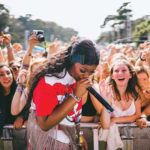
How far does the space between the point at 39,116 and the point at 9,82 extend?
1.80m

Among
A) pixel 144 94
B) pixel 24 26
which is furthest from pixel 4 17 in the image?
pixel 144 94

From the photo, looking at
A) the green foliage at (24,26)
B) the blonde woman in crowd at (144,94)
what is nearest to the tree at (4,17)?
the green foliage at (24,26)

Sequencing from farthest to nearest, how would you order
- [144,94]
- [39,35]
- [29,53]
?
1. [144,94]
2. [29,53]
3. [39,35]

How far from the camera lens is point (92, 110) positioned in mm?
3840

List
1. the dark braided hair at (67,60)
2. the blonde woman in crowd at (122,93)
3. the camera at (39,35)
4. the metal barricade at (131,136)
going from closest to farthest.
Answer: the dark braided hair at (67,60), the metal barricade at (131,136), the camera at (39,35), the blonde woman in crowd at (122,93)

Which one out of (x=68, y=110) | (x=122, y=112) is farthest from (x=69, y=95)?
(x=122, y=112)

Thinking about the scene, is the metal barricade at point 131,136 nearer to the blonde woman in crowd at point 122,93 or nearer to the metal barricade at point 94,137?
the metal barricade at point 94,137

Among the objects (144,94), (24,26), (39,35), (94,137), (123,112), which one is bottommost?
(94,137)

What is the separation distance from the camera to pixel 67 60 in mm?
2307

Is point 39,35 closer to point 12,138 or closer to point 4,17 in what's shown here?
point 12,138

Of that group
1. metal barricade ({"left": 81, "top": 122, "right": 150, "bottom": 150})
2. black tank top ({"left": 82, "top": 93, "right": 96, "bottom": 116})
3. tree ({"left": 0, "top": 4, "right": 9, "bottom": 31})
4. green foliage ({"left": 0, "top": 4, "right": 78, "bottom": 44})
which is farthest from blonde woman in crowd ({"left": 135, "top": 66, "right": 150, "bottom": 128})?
tree ({"left": 0, "top": 4, "right": 9, "bottom": 31})

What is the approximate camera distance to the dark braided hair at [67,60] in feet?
7.23

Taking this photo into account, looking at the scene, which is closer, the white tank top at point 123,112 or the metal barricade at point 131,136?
the metal barricade at point 131,136

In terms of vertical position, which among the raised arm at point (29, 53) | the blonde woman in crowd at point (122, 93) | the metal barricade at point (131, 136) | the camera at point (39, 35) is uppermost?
the camera at point (39, 35)
